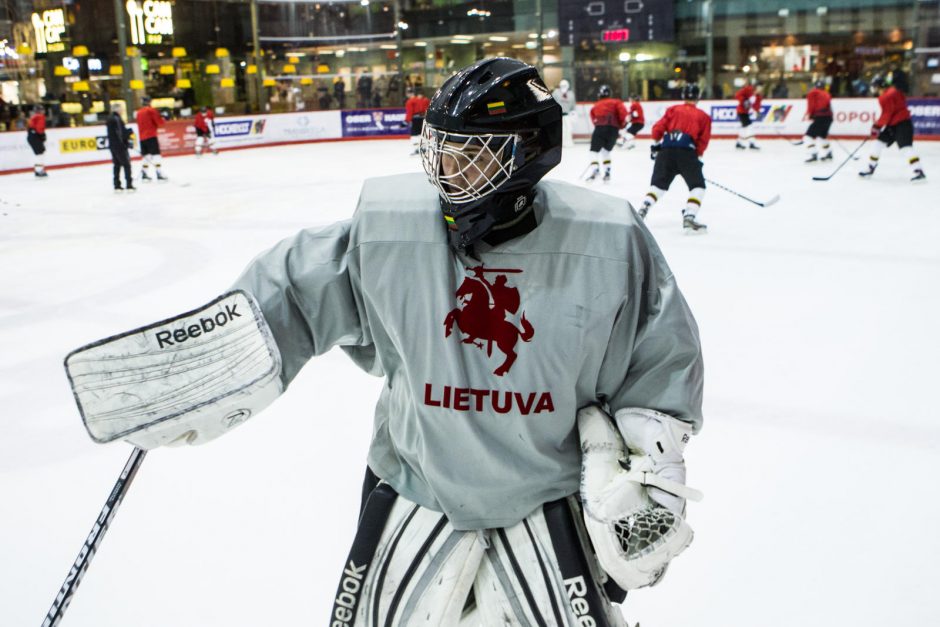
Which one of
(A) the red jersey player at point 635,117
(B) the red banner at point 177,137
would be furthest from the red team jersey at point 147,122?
(A) the red jersey player at point 635,117

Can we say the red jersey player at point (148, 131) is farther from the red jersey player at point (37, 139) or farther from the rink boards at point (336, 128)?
the rink boards at point (336, 128)

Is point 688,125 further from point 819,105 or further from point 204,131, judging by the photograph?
point 204,131

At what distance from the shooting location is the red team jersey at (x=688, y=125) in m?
6.75

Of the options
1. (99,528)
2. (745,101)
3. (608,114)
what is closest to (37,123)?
(608,114)

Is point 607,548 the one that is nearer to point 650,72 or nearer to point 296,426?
point 296,426

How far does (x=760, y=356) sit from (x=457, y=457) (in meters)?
2.94

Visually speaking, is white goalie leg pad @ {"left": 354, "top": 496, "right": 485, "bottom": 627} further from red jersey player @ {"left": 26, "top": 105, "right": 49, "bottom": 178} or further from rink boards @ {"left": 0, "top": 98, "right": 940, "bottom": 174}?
rink boards @ {"left": 0, "top": 98, "right": 940, "bottom": 174}

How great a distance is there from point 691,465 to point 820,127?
31.8 ft

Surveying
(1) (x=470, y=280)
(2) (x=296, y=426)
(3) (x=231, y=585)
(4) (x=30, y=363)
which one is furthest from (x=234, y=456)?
(1) (x=470, y=280)

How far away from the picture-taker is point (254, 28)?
65.9ft

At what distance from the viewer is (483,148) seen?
3.84 feet

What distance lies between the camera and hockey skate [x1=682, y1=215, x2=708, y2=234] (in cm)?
677

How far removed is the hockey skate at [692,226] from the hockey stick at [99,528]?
236 inches

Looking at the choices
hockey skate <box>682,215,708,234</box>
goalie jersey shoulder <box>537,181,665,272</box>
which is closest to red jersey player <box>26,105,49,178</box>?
hockey skate <box>682,215,708,234</box>
